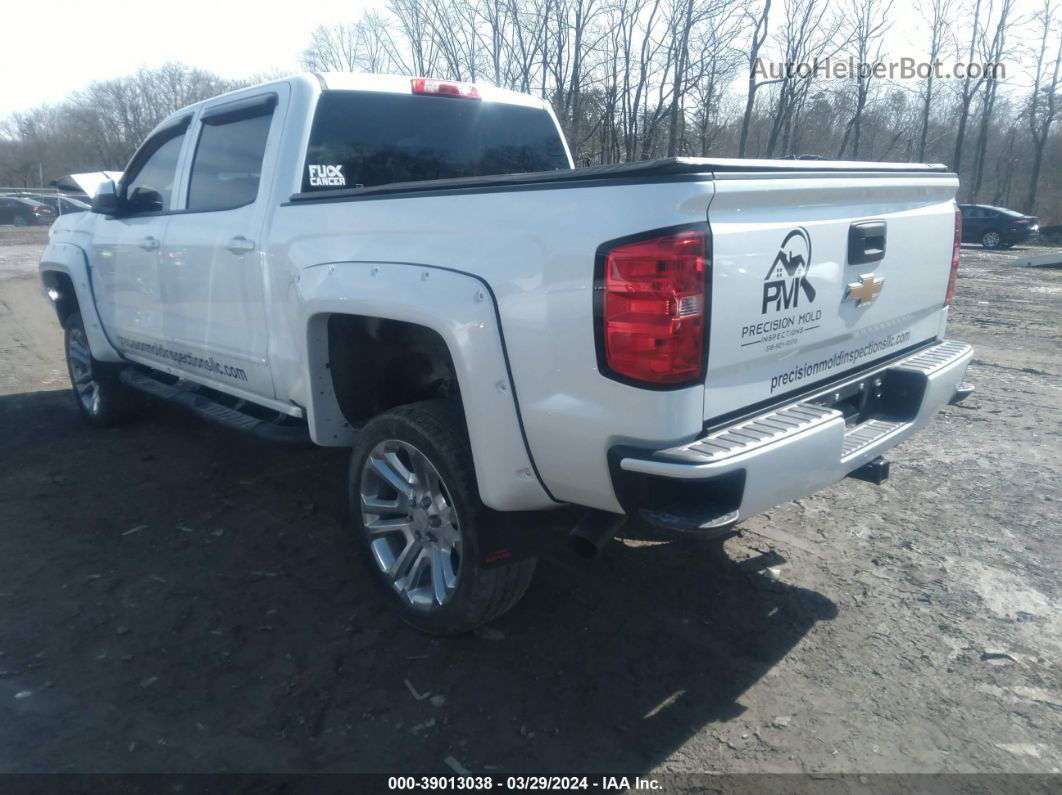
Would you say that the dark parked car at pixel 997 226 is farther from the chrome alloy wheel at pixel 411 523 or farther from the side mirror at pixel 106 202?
the chrome alloy wheel at pixel 411 523

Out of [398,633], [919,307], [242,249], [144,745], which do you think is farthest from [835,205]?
[144,745]

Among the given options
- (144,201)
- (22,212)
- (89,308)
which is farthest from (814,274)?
(22,212)

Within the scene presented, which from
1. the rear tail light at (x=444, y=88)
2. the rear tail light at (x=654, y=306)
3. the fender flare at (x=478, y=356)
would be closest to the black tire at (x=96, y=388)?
the rear tail light at (x=444, y=88)

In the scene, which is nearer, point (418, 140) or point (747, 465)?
point (747, 465)

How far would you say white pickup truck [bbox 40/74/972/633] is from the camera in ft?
7.88

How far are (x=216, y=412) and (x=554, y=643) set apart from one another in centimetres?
237

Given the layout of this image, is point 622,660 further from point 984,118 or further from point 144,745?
point 984,118

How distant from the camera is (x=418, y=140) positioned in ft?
14.4

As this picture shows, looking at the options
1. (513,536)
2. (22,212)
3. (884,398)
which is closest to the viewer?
(513,536)

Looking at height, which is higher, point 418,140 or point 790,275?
point 418,140

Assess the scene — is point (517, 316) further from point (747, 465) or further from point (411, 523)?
point (411, 523)

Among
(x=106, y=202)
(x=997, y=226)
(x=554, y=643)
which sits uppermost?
(x=106, y=202)

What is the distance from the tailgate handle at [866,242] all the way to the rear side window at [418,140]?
2248 millimetres

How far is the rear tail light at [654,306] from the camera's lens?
2316 mm
